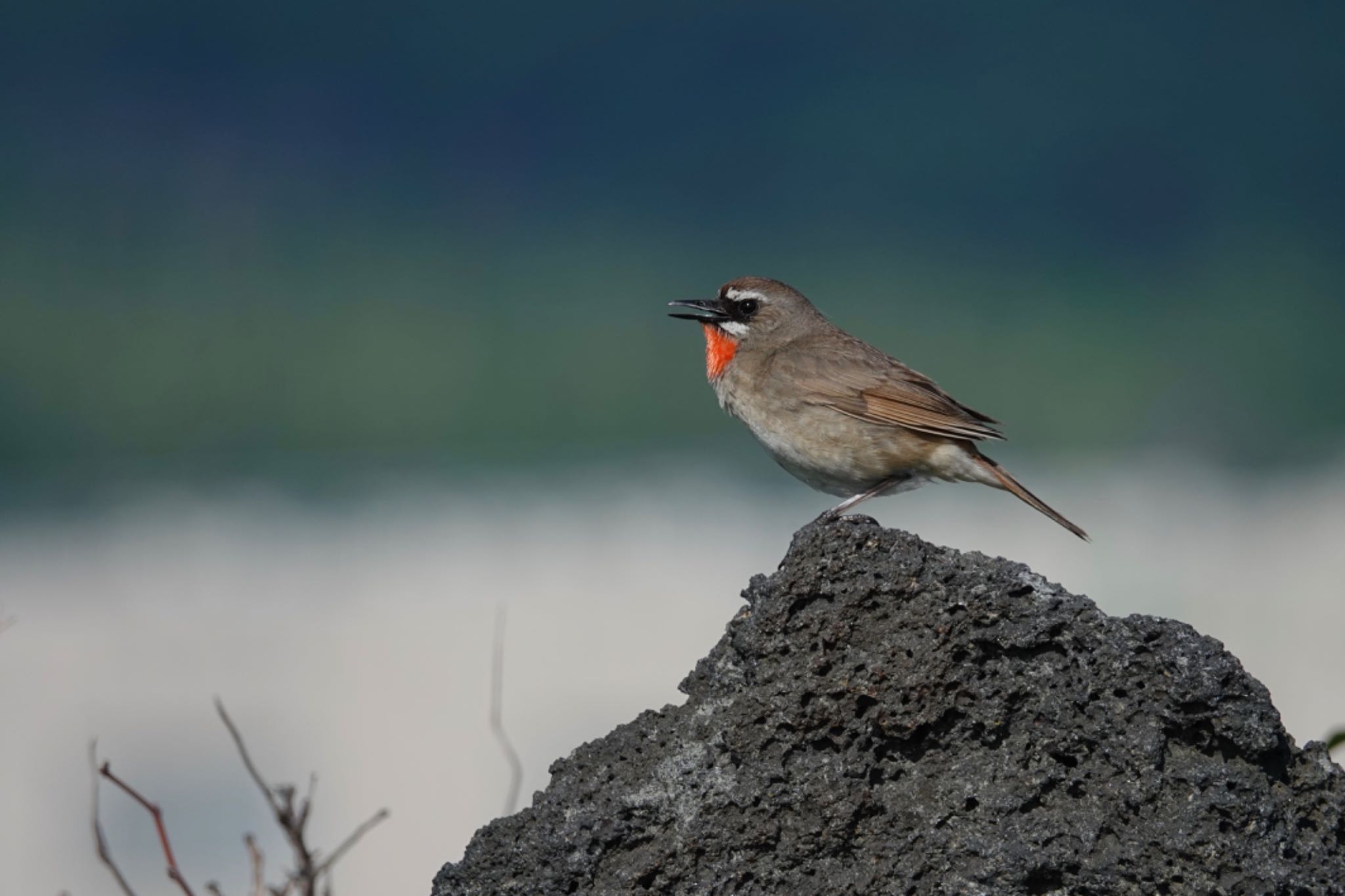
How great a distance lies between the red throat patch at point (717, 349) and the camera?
17.0 feet

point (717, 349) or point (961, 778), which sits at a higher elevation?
point (717, 349)

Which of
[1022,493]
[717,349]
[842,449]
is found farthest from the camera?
[717,349]

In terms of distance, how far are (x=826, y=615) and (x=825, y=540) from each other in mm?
161

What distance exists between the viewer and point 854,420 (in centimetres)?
469

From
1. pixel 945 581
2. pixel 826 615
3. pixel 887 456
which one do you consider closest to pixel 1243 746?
pixel 945 581

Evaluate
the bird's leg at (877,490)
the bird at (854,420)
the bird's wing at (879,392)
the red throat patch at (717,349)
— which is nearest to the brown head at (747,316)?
the red throat patch at (717,349)

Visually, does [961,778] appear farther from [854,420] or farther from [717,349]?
[717,349]

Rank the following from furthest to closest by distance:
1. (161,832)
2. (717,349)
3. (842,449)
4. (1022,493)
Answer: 1. (717,349)
2. (842,449)
3. (1022,493)
4. (161,832)

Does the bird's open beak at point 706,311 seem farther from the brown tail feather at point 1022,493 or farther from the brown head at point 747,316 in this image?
the brown tail feather at point 1022,493

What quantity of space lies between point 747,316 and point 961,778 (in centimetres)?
292

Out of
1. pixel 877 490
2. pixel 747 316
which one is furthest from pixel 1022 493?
pixel 747 316

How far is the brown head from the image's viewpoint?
526 centimetres

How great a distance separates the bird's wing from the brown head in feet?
0.93

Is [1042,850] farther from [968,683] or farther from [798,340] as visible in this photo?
[798,340]
